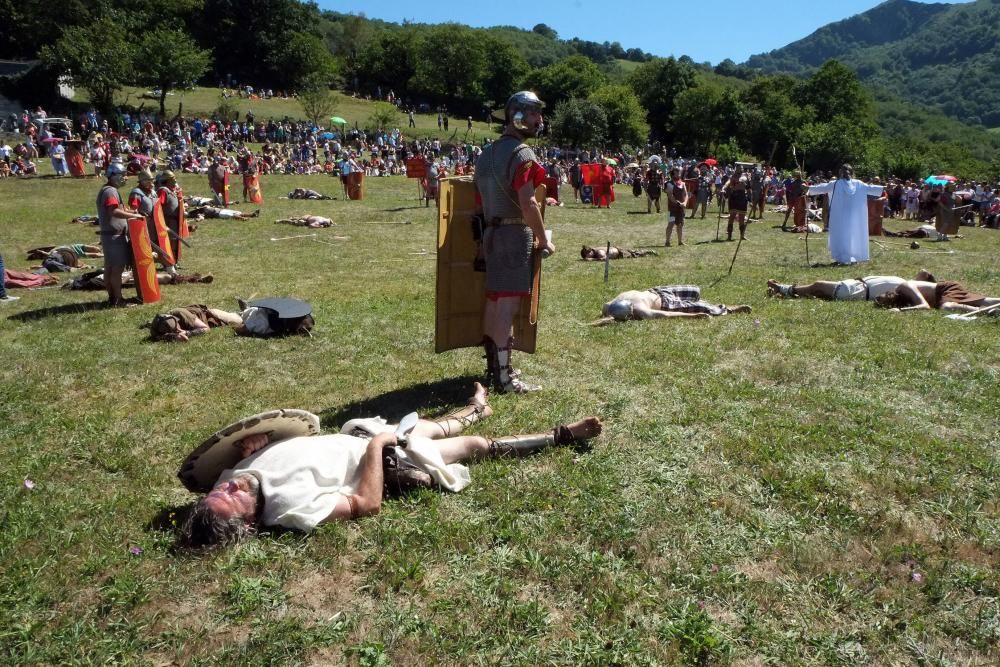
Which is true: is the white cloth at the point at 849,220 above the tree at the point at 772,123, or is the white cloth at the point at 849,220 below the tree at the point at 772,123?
below

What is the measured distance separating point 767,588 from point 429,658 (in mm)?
1550

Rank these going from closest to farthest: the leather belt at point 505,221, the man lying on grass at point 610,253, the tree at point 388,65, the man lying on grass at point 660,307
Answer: the leather belt at point 505,221
the man lying on grass at point 660,307
the man lying on grass at point 610,253
the tree at point 388,65

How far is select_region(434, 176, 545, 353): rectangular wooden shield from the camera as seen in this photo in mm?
5898

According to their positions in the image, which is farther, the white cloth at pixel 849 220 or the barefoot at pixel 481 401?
the white cloth at pixel 849 220

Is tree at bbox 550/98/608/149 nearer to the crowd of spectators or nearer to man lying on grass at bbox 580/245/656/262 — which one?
the crowd of spectators

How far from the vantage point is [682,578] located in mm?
3295

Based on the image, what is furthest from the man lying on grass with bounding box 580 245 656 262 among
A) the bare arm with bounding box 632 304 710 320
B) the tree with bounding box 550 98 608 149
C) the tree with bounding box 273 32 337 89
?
the tree with bounding box 273 32 337 89

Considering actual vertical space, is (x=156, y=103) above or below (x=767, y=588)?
above

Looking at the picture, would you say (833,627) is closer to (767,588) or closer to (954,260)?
(767,588)

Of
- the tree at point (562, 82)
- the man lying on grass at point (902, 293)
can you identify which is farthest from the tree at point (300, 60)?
the man lying on grass at point (902, 293)

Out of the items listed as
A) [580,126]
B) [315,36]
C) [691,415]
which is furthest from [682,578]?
[315,36]

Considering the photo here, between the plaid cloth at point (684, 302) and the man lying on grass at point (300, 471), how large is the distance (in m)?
4.86

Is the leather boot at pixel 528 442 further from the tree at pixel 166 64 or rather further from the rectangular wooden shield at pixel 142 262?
the tree at pixel 166 64

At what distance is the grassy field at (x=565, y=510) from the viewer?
2957 millimetres
